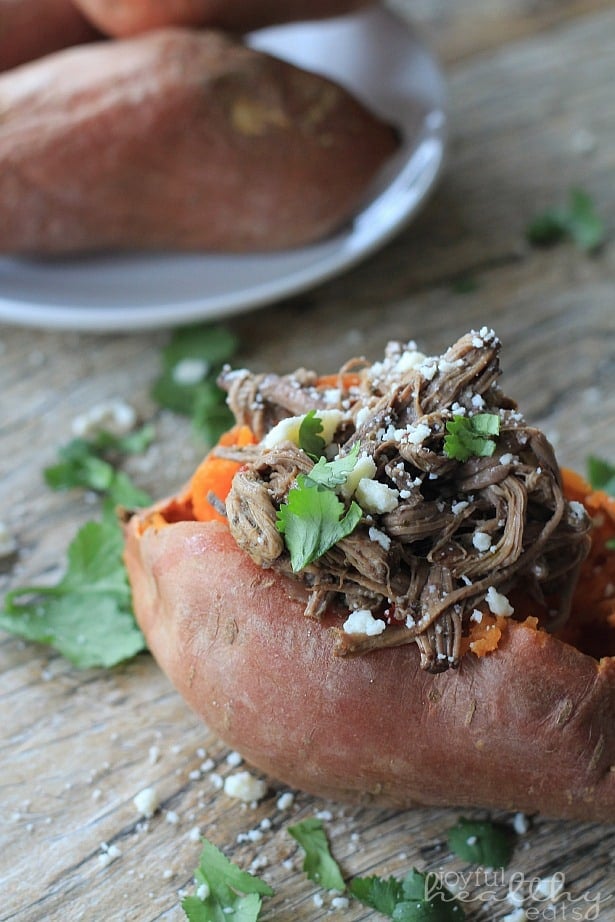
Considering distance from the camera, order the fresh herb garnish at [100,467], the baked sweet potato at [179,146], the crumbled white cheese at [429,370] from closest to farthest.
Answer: the crumbled white cheese at [429,370], the fresh herb garnish at [100,467], the baked sweet potato at [179,146]

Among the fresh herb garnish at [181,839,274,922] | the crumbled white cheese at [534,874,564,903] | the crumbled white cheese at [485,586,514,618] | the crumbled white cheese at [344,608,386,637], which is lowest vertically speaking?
the crumbled white cheese at [534,874,564,903]

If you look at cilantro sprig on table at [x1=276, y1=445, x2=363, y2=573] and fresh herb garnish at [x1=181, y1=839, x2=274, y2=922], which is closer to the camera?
cilantro sprig on table at [x1=276, y1=445, x2=363, y2=573]

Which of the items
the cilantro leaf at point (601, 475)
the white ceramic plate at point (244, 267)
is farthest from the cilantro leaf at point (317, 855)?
the white ceramic plate at point (244, 267)

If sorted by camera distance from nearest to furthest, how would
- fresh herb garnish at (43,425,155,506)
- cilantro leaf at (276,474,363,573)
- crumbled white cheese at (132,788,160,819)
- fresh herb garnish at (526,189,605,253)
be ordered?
cilantro leaf at (276,474,363,573) < crumbled white cheese at (132,788,160,819) < fresh herb garnish at (43,425,155,506) < fresh herb garnish at (526,189,605,253)

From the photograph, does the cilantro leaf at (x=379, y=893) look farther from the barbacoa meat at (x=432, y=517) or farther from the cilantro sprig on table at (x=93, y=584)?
the cilantro sprig on table at (x=93, y=584)

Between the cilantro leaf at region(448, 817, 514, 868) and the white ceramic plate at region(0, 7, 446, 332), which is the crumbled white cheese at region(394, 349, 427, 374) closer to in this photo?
the cilantro leaf at region(448, 817, 514, 868)

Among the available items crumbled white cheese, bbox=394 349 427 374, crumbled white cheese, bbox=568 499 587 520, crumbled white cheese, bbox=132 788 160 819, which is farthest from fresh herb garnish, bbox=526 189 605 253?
crumbled white cheese, bbox=132 788 160 819
